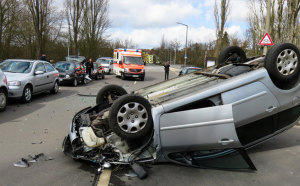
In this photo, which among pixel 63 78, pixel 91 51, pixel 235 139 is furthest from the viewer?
pixel 91 51

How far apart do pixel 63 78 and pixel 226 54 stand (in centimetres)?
1105

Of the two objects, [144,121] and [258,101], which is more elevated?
[258,101]

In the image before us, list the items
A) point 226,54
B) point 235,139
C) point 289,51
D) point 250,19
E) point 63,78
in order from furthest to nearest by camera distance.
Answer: point 250,19
point 63,78
point 226,54
point 289,51
point 235,139

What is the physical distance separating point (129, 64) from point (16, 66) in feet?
41.2

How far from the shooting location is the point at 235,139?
3574mm

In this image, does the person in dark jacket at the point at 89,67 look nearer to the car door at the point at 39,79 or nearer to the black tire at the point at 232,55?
the car door at the point at 39,79

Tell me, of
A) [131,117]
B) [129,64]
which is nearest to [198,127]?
[131,117]

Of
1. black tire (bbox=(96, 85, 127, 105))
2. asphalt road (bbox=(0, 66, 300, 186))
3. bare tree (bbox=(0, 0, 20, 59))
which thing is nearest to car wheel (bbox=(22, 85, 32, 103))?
asphalt road (bbox=(0, 66, 300, 186))

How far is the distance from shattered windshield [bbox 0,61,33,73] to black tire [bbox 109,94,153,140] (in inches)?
285

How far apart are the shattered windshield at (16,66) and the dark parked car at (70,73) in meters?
4.77

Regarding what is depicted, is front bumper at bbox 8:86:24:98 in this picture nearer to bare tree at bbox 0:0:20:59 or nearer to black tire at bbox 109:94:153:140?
black tire at bbox 109:94:153:140

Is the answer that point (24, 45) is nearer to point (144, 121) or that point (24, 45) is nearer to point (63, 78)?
point (63, 78)

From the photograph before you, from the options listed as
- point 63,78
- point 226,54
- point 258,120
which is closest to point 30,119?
point 226,54

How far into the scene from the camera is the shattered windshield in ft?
30.9
